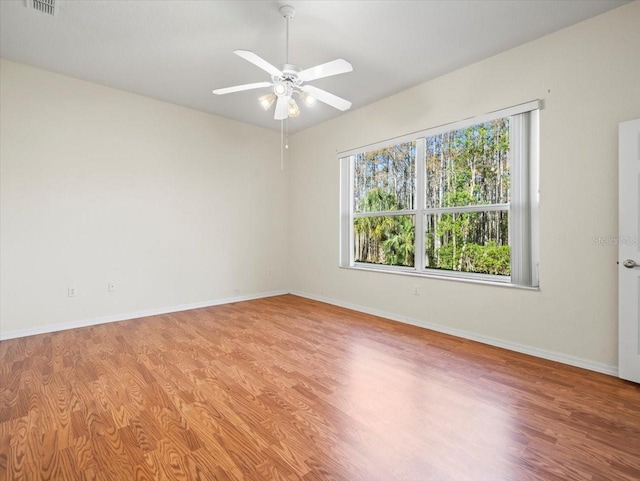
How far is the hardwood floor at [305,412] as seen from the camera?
1546 millimetres

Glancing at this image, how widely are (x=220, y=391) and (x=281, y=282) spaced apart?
3.57 metres

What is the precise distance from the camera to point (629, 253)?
2439 mm

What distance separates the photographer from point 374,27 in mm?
2785

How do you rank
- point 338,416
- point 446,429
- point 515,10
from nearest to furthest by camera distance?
point 446,429 → point 338,416 → point 515,10

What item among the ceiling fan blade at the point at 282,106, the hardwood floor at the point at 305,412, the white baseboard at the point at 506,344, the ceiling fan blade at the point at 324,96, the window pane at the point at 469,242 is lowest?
the hardwood floor at the point at 305,412

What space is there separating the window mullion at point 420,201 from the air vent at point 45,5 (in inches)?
147

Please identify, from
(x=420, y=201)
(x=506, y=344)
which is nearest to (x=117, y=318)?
(x=420, y=201)

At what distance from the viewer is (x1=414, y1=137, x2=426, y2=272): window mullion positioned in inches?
157

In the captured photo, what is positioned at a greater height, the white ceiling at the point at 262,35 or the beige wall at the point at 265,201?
the white ceiling at the point at 262,35

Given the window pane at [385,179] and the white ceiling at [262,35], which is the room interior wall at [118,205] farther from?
the window pane at [385,179]

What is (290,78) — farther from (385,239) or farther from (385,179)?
(385,239)

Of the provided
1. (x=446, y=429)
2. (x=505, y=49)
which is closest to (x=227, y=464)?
(x=446, y=429)

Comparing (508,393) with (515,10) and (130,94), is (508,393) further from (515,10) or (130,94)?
(130,94)

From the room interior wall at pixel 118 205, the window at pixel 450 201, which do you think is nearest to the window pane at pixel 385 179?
the window at pixel 450 201
